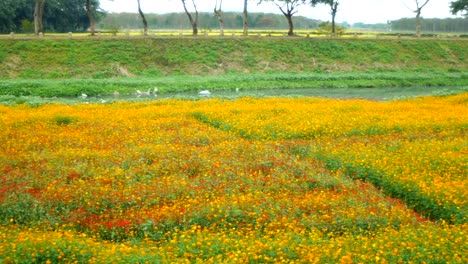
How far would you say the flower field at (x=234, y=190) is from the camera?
30.6 feet

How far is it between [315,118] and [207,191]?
390 inches

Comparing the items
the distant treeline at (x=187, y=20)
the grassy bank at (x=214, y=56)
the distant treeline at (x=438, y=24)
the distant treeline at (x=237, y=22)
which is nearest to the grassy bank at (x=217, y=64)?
the grassy bank at (x=214, y=56)

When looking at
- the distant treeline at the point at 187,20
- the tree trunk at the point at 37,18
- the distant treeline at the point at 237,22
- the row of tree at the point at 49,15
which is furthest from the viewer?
the distant treeline at the point at 187,20

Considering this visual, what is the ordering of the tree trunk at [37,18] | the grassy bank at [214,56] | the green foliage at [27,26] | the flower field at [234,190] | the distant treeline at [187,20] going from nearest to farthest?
the flower field at [234,190] → the grassy bank at [214,56] → the tree trunk at [37,18] → the green foliage at [27,26] → the distant treeline at [187,20]

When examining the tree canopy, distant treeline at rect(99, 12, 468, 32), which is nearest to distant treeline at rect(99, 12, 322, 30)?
distant treeline at rect(99, 12, 468, 32)

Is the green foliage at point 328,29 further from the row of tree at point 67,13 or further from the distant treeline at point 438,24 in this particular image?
the distant treeline at point 438,24

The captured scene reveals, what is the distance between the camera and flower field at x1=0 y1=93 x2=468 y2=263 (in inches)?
367

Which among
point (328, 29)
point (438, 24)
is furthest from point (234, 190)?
point (438, 24)

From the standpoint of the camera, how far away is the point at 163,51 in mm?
48844

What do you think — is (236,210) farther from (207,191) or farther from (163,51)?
(163,51)

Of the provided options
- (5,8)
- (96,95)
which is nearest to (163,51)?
(96,95)

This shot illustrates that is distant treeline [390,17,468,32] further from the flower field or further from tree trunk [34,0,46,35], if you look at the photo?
the flower field

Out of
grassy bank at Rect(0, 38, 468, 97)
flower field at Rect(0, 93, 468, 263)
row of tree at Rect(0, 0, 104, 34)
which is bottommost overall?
flower field at Rect(0, 93, 468, 263)

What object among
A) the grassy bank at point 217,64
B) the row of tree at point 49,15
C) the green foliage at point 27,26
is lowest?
the grassy bank at point 217,64
